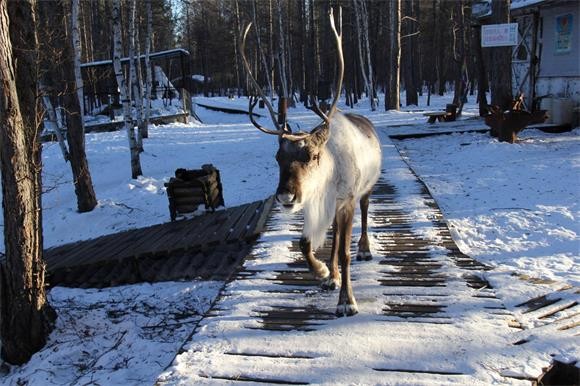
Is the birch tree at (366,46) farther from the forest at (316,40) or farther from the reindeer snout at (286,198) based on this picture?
the reindeer snout at (286,198)

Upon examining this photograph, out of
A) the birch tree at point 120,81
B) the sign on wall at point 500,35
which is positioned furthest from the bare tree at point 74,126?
the sign on wall at point 500,35

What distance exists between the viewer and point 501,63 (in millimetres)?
14695

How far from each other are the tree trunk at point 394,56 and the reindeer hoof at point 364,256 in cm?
1991

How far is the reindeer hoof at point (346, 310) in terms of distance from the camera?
3.93 metres

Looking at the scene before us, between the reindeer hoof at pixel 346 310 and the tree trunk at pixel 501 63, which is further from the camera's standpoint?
the tree trunk at pixel 501 63

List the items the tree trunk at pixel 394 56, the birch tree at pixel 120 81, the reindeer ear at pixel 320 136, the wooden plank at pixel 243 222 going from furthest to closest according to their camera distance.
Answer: the tree trunk at pixel 394 56 → the birch tree at pixel 120 81 → the wooden plank at pixel 243 222 → the reindeer ear at pixel 320 136

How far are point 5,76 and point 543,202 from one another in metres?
7.50

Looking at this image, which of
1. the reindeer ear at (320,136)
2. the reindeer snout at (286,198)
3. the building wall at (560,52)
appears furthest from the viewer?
the building wall at (560,52)

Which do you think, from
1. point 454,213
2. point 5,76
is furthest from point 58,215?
point 454,213

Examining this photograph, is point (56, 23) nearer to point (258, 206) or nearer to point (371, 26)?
point (258, 206)

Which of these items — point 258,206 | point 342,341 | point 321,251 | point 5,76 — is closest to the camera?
point 342,341

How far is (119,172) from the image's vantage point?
1426 centimetres

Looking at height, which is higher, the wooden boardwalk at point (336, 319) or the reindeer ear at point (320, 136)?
the reindeer ear at point (320, 136)

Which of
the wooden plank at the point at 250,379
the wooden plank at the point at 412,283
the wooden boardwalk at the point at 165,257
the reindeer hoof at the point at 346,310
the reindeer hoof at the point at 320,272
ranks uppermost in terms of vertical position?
the reindeer hoof at the point at 320,272
